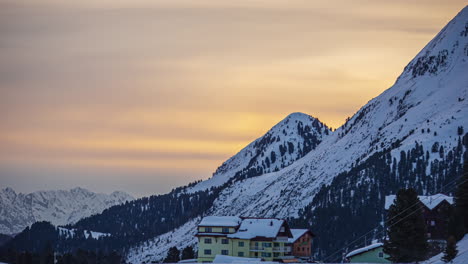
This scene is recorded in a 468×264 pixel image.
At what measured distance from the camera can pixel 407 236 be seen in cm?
14638

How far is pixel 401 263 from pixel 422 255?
150 inches

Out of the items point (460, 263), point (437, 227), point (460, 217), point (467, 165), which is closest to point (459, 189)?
point (460, 217)

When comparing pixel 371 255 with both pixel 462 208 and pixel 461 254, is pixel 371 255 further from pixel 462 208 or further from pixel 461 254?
pixel 461 254

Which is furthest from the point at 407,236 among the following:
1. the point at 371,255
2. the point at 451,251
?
the point at 371,255

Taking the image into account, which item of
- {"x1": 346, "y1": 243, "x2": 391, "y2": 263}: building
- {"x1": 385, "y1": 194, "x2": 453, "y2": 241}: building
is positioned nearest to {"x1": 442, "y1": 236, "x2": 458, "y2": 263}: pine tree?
{"x1": 346, "y1": 243, "x2": 391, "y2": 263}: building

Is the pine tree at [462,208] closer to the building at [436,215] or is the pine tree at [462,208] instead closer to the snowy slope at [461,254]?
the snowy slope at [461,254]

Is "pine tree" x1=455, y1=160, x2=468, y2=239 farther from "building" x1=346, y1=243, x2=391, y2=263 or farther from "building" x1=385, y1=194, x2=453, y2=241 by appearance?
"building" x1=385, y1=194, x2=453, y2=241

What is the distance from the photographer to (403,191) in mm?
154375

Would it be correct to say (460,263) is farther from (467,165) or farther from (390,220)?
(467,165)

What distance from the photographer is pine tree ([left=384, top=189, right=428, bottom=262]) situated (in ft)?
476

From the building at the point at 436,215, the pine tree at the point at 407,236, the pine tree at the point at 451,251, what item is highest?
the building at the point at 436,215

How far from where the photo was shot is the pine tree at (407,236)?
476 feet

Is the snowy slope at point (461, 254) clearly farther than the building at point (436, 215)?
No

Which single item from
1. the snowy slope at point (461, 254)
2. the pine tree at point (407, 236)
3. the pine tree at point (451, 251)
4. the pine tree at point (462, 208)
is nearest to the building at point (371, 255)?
the pine tree at point (407, 236)
